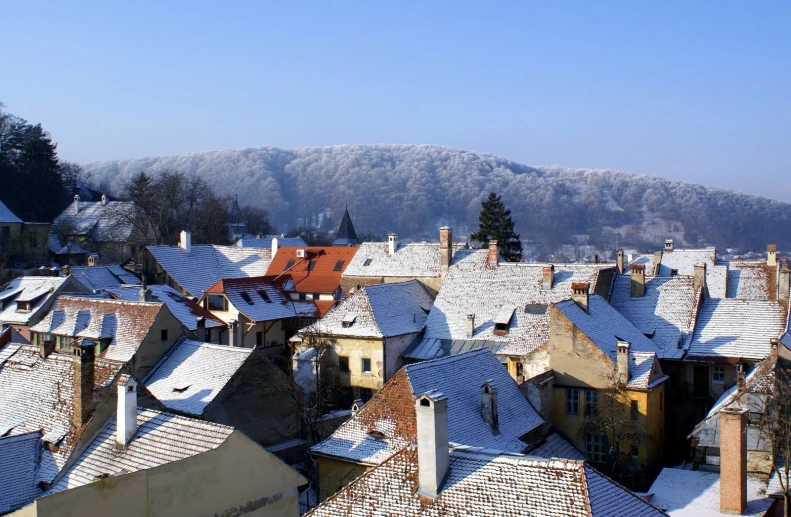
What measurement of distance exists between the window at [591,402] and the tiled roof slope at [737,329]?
6830 mm

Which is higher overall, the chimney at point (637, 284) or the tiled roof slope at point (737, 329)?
the chimney at point (637, 284)

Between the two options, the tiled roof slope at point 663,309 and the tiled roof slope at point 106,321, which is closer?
the tiled roof slope at point 106,321

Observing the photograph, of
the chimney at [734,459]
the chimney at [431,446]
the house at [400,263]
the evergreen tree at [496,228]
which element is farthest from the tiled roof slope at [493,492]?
the evergreen tree at [496,228]

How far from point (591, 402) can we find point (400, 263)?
72.5 feet

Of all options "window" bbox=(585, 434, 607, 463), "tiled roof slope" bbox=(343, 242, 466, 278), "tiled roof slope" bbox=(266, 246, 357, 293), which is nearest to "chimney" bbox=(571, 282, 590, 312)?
"window" bbox=(585, 434, 607, 463)

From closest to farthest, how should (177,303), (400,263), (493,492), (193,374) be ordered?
(493,492), (193,374), (177,303), (400,263)

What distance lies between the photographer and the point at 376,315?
43281mm

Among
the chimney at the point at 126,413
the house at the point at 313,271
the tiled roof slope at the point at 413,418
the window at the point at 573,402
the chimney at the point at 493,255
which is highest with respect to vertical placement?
the chimney at the point at 493,255

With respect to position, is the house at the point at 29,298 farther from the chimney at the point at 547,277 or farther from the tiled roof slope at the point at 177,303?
the chimney at the point at 547,277

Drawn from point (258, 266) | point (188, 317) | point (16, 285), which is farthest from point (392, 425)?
point (258, 266)

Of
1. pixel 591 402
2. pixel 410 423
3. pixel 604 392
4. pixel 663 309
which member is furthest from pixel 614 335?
pixel 410 423

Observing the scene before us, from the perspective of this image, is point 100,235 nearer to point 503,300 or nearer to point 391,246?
point 391,246

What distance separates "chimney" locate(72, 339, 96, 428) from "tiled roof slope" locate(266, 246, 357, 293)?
2914 cm

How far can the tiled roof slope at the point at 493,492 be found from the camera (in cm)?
1698
